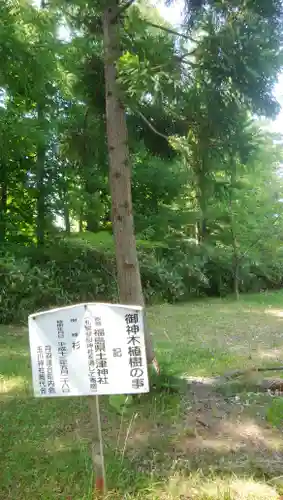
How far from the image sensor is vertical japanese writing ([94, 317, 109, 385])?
8.50 ft

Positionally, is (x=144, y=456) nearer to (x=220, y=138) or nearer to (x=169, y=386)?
(x=169, y=386)

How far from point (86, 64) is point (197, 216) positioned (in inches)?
377

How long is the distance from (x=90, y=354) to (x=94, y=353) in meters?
0.02

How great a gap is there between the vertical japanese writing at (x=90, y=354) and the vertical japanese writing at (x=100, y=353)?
23 mm

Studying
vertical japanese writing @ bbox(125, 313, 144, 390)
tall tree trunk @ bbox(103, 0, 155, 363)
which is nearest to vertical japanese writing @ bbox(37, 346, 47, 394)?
vertical japanese writing @ bbox(125, 313, 144, 390)

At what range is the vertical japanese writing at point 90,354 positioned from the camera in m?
→ 2.59

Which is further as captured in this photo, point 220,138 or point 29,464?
point 220,138

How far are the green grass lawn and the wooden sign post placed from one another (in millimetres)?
401

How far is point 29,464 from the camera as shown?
311cm

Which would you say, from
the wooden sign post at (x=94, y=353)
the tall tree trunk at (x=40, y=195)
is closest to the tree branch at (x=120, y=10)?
the wooden sign post at (x=94, y=353)

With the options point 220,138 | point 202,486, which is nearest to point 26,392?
point 202,486

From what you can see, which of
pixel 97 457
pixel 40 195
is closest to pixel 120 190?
pixel 97 457

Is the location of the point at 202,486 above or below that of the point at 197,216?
below

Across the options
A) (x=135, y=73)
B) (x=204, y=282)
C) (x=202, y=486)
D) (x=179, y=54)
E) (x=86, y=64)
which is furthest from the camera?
(x=204, y=282)
